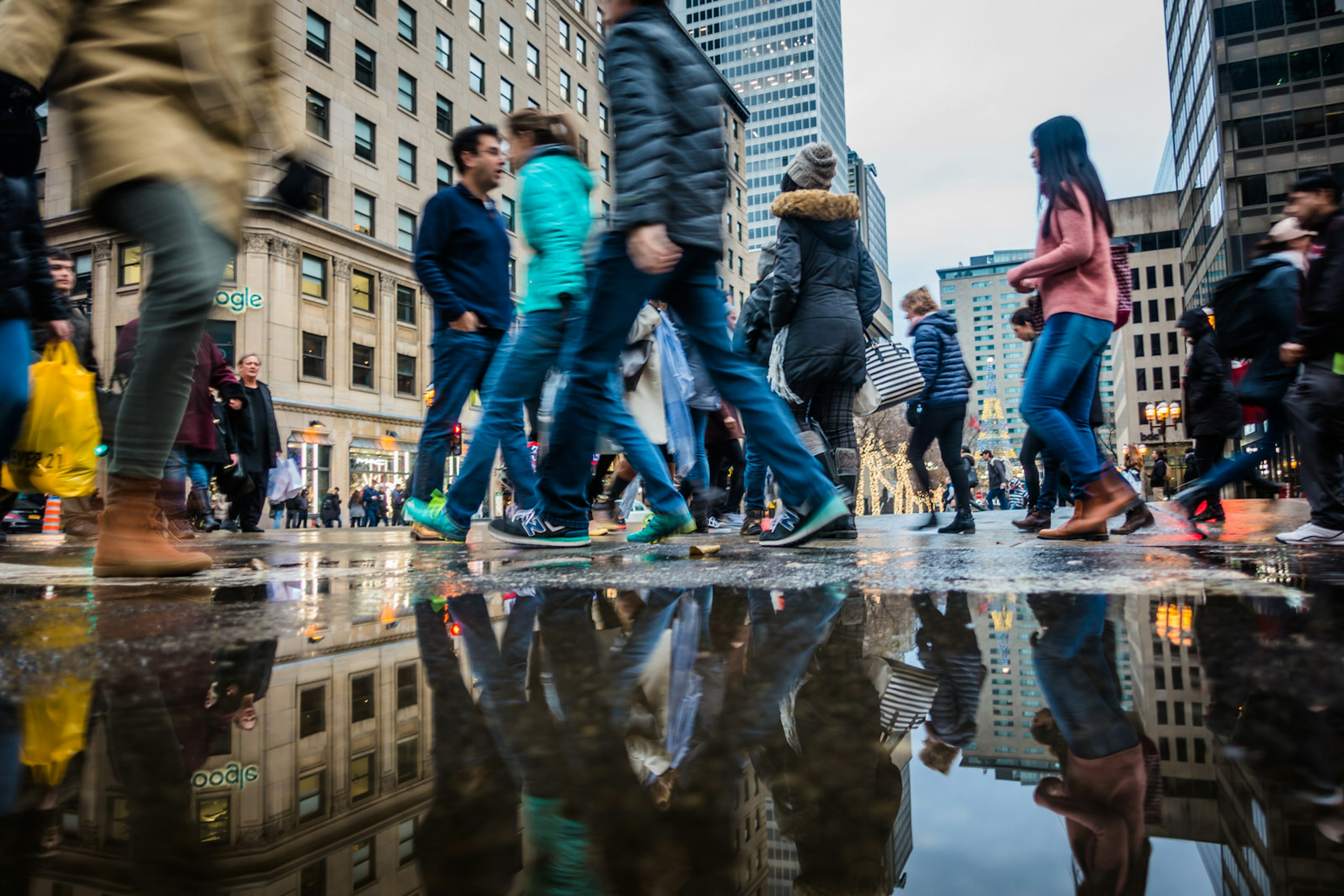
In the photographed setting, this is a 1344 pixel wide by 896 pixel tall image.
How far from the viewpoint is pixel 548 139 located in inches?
177

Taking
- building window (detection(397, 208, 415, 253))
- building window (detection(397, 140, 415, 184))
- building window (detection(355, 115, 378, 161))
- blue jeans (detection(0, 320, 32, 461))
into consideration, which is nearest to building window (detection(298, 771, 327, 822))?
blue jeans (detection(0, 320, 32, 461))

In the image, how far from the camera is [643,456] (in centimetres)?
450

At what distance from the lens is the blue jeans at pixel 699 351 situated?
3.37m

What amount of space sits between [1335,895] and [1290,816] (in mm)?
123

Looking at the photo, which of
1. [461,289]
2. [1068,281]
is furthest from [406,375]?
[1068,281]

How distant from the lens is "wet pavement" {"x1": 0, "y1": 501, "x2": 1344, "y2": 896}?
0.67m

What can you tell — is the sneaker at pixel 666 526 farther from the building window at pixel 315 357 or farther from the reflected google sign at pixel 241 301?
the building window at pixel 315 357

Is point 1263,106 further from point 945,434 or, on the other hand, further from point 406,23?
point 945,434

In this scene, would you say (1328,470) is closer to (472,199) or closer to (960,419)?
(960,419)

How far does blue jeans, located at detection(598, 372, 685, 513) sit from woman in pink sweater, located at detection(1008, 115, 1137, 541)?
2050 mm

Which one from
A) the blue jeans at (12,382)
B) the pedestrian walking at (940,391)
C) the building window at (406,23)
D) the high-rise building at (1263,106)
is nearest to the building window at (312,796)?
the blue jeans at (12,382)

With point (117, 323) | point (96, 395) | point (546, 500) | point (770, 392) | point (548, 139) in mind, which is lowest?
point (546, 500)

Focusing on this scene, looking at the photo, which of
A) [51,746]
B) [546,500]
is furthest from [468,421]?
[51,746]

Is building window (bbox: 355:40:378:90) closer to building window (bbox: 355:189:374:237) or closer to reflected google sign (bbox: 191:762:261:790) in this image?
building window (bbox: 355:189:374:237)
